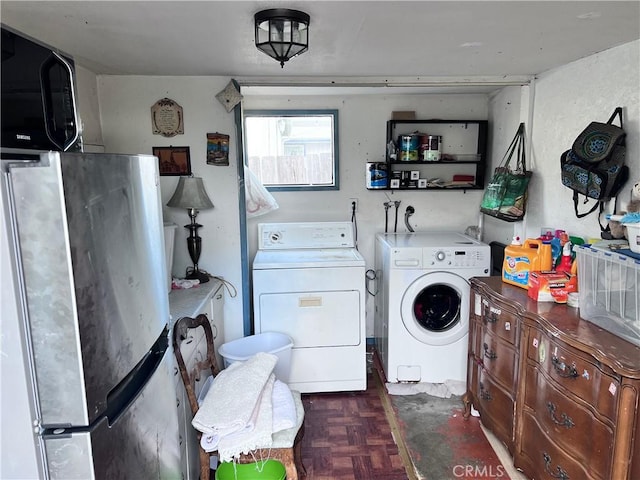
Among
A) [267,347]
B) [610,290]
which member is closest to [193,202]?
[267,347]

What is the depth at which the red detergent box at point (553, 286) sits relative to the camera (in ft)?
6.33

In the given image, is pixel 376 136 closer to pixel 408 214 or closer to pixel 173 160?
pixel 408 214

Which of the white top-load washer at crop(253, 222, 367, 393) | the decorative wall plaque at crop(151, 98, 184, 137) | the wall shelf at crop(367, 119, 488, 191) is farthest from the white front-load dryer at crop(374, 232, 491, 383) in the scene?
the decorative wall plaque at crop(151, 98, 184, 137)

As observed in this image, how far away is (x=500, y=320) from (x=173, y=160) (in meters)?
2.09

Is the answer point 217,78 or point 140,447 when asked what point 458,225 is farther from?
point 140,447

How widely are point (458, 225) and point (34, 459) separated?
127 inches

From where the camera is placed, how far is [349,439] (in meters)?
2.41

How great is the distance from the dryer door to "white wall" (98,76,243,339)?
1.24m

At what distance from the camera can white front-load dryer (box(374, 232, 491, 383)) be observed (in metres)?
2.82

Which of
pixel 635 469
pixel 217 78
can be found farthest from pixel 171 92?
pixel 635 469

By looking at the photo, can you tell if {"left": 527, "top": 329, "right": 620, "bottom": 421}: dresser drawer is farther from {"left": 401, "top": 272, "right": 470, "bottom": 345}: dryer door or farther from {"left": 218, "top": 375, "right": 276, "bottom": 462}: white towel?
{"left": 218, "top": 375, "right": 276, "bottom": 462}: white towel

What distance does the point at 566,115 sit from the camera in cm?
235

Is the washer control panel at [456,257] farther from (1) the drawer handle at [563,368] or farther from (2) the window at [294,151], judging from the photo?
(1) the drawer handle at [563,368]

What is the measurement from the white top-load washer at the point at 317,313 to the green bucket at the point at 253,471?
3.11ft
